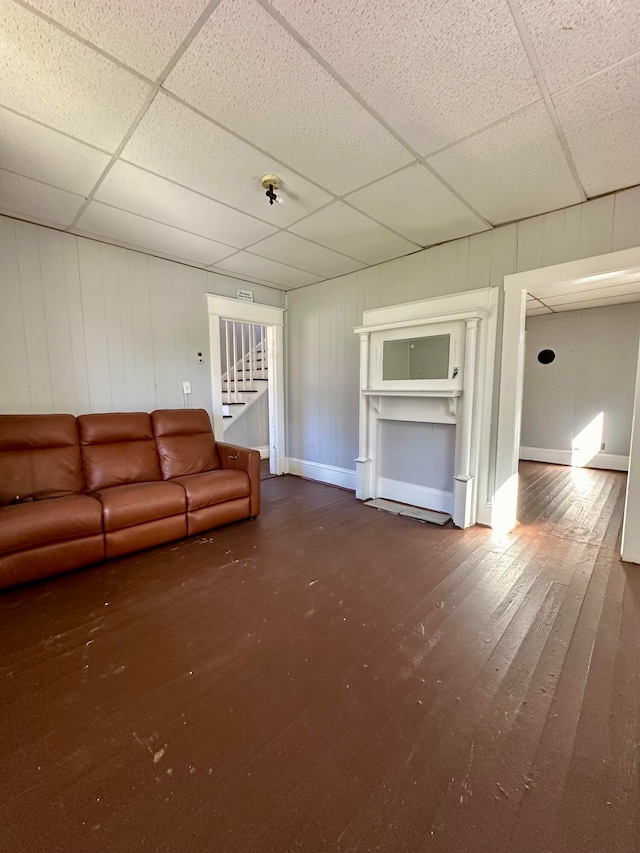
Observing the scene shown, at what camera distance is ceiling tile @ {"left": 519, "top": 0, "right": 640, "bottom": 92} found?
1180 mm

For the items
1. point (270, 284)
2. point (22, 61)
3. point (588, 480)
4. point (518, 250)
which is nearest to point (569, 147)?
point (518, 250)

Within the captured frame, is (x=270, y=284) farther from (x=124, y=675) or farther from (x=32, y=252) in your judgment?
(x=124, y=675)

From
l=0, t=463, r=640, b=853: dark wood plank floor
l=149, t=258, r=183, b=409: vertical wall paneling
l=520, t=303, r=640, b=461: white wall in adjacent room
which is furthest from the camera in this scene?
l=520, t=303, r=640, b=461: white wall in adjacent room

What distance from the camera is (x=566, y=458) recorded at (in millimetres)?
5438

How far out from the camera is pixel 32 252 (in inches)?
109

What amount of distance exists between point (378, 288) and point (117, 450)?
3.00 metres

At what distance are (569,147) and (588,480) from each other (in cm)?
413

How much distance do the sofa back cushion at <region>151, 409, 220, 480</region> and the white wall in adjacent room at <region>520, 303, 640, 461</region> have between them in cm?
522

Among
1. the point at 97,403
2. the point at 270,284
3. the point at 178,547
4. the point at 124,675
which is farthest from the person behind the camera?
the point at 270,284

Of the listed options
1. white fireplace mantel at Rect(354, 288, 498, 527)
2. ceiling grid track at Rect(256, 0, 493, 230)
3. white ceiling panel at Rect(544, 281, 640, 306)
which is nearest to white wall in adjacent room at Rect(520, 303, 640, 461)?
white ceiling panel at Rect(544, 281, 640, 306)

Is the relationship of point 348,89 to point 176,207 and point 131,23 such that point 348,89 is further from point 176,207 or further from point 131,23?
point 176,207

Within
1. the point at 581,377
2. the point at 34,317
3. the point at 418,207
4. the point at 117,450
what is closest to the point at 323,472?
the point at 117,450

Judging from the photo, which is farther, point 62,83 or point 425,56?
point 62,83

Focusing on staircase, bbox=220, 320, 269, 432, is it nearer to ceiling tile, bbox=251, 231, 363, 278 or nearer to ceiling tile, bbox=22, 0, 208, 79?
ceiling tile, bbox=251, 231, 363, 278
